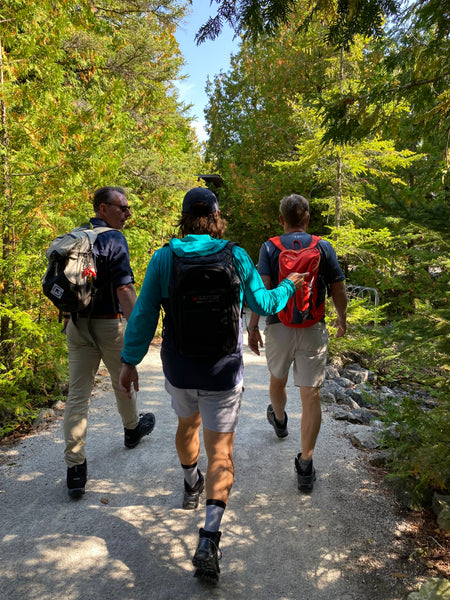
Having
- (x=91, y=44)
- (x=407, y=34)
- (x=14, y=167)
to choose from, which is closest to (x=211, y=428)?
(x=407, y=34)

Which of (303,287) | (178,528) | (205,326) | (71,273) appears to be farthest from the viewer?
(303,287)

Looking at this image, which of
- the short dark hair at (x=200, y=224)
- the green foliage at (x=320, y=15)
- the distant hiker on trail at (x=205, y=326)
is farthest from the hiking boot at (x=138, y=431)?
the green foliage at (x=320, y=15)

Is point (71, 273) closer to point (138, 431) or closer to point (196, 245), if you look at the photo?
point (196, 245)

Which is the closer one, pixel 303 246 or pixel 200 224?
pixel 200 224

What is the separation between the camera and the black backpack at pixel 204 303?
6.86 ft

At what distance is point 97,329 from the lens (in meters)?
3.10

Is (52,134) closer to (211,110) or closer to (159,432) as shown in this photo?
(159,432)

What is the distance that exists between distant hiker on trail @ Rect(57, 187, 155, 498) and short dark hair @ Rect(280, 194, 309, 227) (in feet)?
4.16

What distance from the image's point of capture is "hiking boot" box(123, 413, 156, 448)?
374cm

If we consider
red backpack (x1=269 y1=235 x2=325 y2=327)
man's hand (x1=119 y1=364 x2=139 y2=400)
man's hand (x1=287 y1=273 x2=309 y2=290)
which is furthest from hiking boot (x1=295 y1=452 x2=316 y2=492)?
man's hand (x1=119 y1=364 x2=139 y2=400)

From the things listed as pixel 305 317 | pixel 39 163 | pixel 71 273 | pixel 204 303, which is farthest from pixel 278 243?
pixel 39 163

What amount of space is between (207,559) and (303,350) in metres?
1.52

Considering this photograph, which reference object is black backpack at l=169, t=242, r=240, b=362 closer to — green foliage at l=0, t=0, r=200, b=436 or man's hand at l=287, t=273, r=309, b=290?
man's hand at l=287, t=273, r=309, b=290

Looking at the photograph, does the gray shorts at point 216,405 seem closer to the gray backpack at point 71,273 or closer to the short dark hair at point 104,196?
the gray backpack at point 71,273
